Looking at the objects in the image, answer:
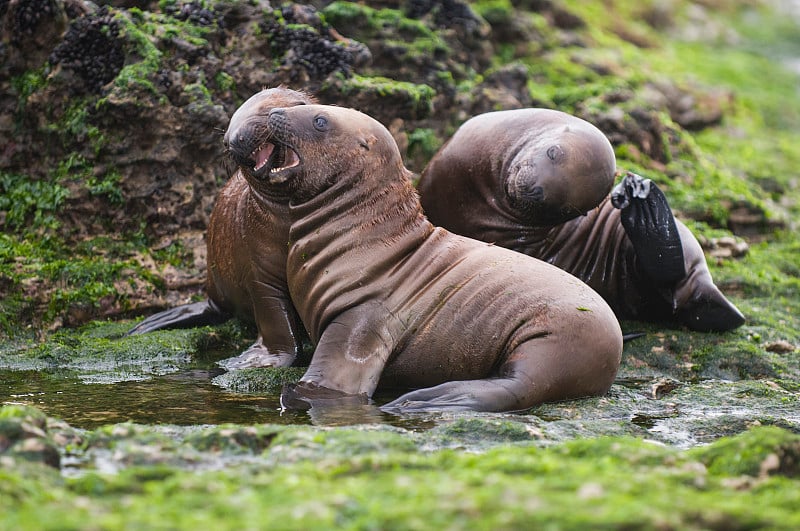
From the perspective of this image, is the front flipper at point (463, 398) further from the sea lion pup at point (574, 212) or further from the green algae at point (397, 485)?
the sea lion pup at point (574, 212)

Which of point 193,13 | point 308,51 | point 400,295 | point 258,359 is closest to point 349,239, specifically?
point 400,295

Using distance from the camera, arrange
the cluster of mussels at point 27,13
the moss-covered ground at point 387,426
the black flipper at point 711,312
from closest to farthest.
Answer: the moss-covered ground at point 387,426, the black flipper at point 711,312, the cluster of mussels at point 27,13

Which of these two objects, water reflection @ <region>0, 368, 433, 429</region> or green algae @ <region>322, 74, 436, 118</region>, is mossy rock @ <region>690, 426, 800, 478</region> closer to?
water reflection @ <region>0, 368, 433, 429</region>

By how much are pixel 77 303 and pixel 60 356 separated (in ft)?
3.10

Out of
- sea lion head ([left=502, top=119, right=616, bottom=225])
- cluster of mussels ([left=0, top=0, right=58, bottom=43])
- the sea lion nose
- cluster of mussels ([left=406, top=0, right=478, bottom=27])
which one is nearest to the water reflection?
the sea lion nose

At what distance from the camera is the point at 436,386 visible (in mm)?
5805

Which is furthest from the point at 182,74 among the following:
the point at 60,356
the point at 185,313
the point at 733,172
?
the point at 733,172

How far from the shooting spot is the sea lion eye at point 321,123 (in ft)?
20.7

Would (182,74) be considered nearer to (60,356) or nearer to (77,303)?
(77,303)

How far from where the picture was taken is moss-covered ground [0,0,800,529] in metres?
3.04

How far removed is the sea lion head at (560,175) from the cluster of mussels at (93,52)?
3083mm

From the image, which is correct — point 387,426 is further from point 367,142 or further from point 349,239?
point 367,142

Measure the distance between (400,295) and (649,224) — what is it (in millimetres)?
2218

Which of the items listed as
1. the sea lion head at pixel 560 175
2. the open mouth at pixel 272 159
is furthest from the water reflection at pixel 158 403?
the sea lion head at pixel 560 175
